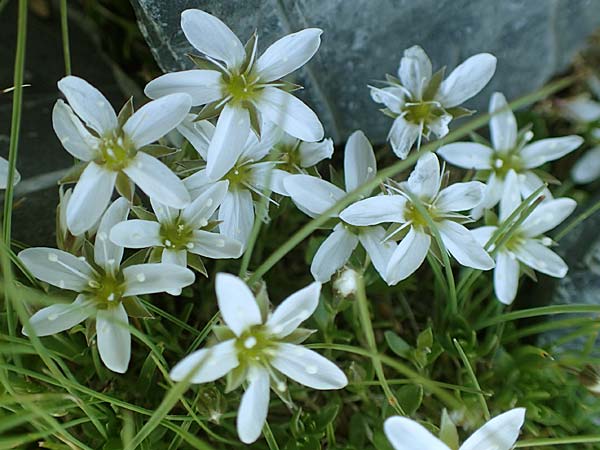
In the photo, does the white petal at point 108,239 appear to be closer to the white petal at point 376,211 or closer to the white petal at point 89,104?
the white petal at point 89,104

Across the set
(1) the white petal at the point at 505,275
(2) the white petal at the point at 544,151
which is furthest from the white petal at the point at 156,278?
(2) the white petal at the point at 544,151

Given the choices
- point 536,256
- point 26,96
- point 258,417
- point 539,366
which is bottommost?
point 539,366

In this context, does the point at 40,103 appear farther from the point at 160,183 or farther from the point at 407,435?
the point at 407,435

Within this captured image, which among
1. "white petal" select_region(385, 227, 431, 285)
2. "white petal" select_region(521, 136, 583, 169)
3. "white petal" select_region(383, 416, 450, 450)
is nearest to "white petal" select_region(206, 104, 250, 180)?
"white petal" select_region(385, 227, 431, 285)

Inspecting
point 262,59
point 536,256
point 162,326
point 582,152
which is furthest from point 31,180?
point 582,152

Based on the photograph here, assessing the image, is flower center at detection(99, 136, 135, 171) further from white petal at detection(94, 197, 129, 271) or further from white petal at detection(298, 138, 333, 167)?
white petal at detection(298, 138, 333, 167)

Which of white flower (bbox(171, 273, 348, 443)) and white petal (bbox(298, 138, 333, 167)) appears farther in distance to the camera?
white petal (bbox(298, 138, 333, 167))

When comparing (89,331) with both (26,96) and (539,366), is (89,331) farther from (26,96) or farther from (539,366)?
(539,366)
